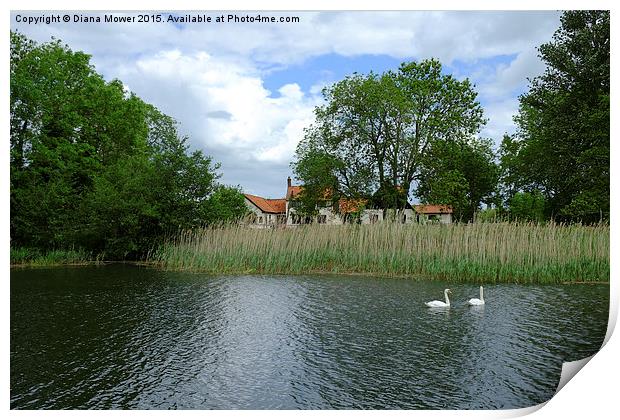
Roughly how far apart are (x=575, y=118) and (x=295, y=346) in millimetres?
8644

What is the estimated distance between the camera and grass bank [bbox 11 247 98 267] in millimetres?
12047

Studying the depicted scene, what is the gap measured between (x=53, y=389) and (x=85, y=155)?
38.7 feet

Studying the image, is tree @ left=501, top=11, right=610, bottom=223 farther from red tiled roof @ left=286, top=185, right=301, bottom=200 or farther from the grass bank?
the grass bank

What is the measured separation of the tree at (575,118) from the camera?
930 centimetres

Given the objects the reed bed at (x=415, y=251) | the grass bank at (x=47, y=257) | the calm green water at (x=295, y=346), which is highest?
the reed bed at (x=415, y=251)

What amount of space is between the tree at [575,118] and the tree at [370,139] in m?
4.30

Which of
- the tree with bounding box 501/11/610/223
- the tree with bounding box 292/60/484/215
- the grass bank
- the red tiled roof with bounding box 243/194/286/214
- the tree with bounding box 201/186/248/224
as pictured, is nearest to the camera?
the tree with bounding box 501/11/610/223

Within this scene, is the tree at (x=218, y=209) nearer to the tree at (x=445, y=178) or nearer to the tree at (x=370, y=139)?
the tree at (x=370, y=139)

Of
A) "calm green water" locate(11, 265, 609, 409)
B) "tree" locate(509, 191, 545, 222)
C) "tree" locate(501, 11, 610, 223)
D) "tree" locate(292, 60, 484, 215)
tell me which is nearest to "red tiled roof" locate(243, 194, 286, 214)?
"tree" locate(292, 60, 484, 215)

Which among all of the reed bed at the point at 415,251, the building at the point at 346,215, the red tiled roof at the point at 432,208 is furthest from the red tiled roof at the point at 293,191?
the reed bed at the point at 415,251

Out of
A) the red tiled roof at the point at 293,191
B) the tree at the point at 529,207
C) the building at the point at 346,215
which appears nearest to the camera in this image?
the building at the point at 346,215

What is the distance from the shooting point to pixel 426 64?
20484mm

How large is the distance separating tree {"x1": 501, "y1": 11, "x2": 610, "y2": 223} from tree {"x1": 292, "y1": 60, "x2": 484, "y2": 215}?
4.30m
